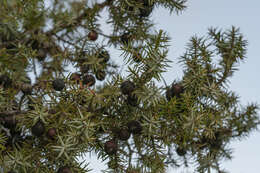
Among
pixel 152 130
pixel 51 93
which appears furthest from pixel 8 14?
pixel 152 130

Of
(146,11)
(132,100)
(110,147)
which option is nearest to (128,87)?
(132,100)

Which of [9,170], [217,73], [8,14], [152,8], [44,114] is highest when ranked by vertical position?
[152,8]

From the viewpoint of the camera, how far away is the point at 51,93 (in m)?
0.90

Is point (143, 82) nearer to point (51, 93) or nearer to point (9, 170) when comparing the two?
point (51, 93)

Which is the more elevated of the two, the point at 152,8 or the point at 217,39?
the point at 152,8

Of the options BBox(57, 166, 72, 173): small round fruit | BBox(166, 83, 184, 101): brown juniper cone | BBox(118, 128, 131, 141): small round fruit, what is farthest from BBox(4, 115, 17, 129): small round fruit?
BBox(166, 83, 184, 101): brown juniper cone

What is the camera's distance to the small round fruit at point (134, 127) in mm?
827

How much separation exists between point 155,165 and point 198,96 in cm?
23

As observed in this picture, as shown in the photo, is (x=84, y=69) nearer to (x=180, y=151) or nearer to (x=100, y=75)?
(x=100, y=75)

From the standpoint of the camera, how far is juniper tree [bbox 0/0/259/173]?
2.66 feet

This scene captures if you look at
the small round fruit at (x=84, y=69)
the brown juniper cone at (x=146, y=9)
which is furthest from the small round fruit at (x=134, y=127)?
the brown juniper cone at (x=146, y=9)

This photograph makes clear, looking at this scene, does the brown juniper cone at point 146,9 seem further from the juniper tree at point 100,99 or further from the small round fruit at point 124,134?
the small round fruit at point 124,134

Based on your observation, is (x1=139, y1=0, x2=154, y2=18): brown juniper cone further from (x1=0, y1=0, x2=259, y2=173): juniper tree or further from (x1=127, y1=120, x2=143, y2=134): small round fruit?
(x1=127, y1=120, x2=143, y2=134): small round fruit

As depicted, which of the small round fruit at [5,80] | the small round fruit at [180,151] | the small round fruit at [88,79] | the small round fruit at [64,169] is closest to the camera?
the small round fruit at [64,169]
